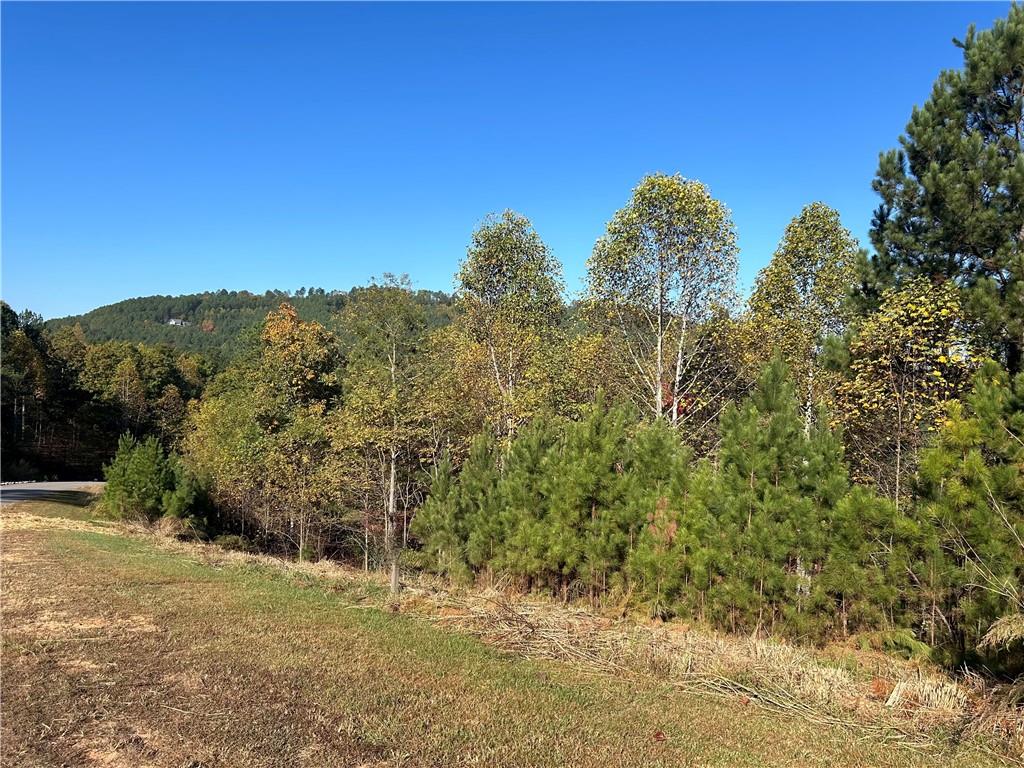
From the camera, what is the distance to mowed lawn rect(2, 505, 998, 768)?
14.6ft

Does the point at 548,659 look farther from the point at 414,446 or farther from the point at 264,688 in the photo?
the point at 414,446

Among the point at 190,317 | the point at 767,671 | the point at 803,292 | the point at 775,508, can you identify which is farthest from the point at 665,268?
the point at 190,317

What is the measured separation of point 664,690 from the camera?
A: 625 centimetres

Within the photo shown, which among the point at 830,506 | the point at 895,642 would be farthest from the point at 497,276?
the point at 895,642

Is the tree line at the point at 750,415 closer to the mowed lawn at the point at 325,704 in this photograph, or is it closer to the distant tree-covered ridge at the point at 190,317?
the mowed lawn at the point at 325,704

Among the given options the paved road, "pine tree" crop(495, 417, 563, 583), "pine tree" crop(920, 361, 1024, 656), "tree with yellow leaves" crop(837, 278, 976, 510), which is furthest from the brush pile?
the paved road

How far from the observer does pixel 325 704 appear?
5324mm

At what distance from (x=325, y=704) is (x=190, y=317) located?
15209 cm

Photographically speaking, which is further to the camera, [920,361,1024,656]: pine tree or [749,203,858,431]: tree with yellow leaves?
[749,203,858,431]: tree with yellow leaves

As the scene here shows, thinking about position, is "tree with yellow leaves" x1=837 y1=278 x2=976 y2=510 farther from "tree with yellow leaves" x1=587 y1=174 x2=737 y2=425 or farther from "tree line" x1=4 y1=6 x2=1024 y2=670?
"tree with yellow leaves" x1=587 y1=174 x2=737 y2=425

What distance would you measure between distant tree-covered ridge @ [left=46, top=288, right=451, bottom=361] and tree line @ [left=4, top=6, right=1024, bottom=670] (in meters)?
75.8

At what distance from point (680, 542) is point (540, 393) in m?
9.10

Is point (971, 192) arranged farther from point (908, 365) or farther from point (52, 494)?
point (52, 494)

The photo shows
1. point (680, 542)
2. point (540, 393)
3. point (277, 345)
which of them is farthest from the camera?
point (277, 345)
